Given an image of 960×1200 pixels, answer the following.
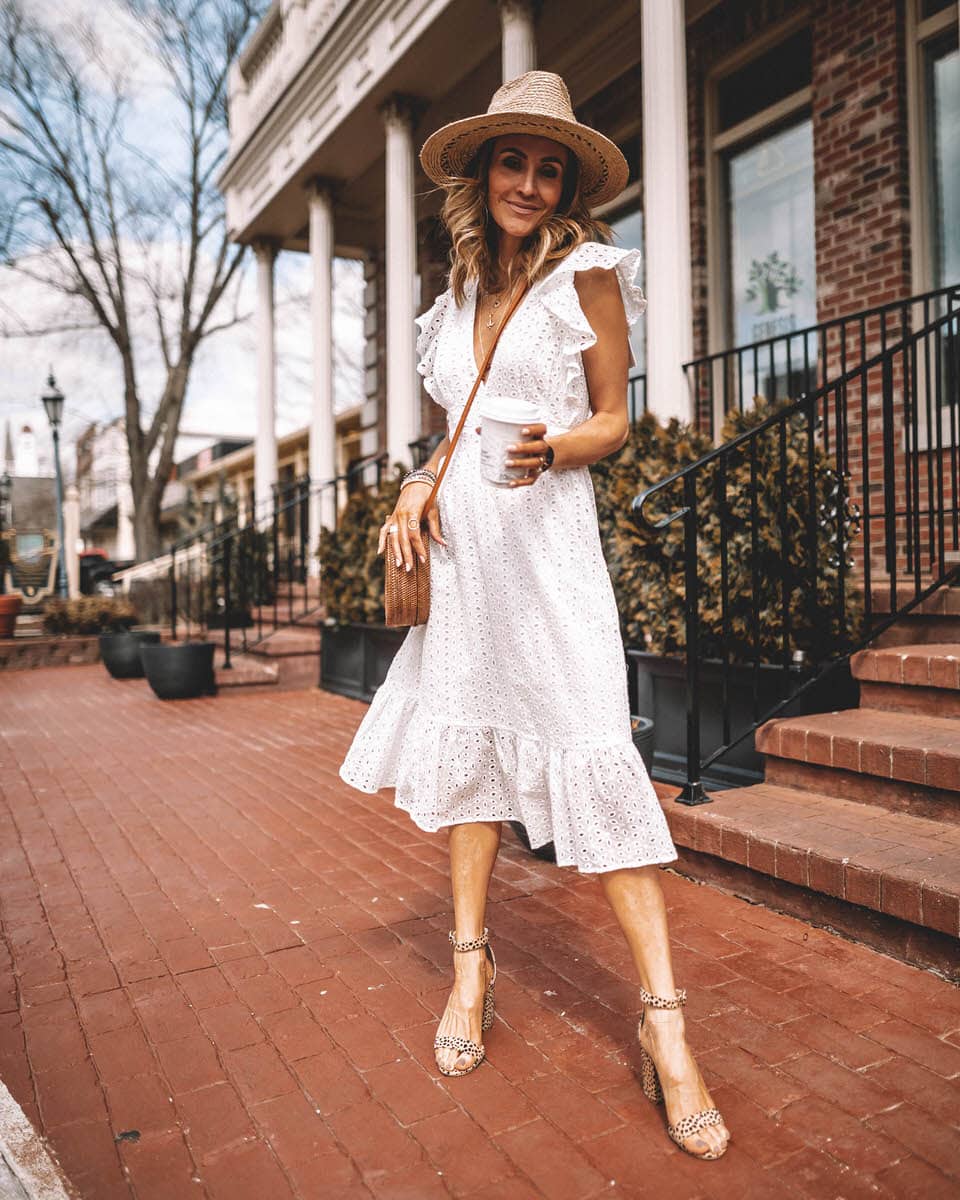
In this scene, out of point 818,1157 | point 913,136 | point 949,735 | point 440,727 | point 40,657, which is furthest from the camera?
point 40,657

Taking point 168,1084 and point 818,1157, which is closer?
point 818,1157

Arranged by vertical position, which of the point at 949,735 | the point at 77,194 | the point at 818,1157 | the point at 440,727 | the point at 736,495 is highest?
the point at 77,194

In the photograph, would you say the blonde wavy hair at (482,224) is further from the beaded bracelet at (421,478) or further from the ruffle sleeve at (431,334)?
the beaded bracelet at (421,478)

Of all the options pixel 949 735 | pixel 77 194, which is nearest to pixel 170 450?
pixel 77 194

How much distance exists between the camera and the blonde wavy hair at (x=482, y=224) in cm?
193

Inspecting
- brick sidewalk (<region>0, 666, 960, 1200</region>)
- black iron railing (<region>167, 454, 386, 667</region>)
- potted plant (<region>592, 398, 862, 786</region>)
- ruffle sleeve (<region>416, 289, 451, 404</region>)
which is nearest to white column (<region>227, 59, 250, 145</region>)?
black iron railing (<region>167, 454, 386, 667</region>)

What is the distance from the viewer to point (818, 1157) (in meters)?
1.57

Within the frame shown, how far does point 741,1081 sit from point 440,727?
90 cm

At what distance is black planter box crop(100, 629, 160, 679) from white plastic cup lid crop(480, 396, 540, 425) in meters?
7.80

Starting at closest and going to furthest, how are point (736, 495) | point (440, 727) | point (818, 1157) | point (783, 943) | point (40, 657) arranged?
point (818, 1157) → point (440, 727) → point (783, 943) → point (736, 495) → point (40, 657)

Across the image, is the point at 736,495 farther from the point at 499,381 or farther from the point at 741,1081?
the point at 741,1081

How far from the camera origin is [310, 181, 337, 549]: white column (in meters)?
9.42

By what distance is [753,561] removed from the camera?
3.42m

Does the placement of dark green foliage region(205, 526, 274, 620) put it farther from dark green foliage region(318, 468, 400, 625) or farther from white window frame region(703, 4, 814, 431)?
white window frame region(703, 4, 814, 431)
